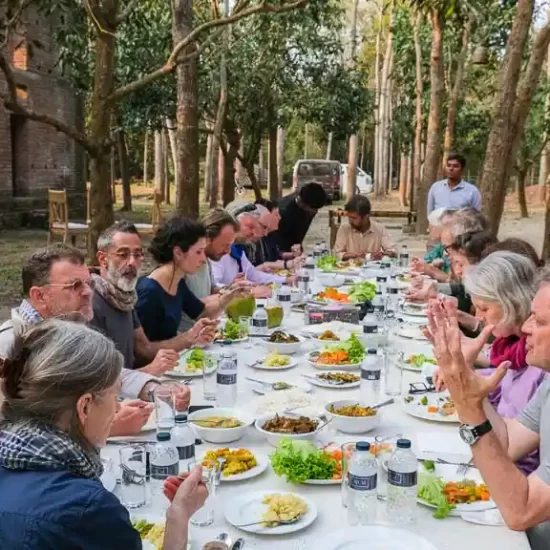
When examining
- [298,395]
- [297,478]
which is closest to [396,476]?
[297,478]

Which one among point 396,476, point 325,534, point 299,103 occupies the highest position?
point 299,103

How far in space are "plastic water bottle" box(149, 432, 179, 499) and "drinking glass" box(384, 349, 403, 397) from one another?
1348 millimetres

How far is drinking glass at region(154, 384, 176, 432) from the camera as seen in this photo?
8.12 feet

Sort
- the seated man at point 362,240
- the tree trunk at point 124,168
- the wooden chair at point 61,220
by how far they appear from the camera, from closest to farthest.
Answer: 1. the seated man at point 362,240
2. the wooden chair at point 61,220
3. the tree trunk at point 124,168

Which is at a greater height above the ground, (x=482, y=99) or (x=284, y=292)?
(x=482, y=99)

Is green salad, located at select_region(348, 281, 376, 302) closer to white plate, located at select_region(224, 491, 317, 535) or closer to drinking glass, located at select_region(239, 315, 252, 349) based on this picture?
drinking glass, located at select_region(239, 315, 252, 349)

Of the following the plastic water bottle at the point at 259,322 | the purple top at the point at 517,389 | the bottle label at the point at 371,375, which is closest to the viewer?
the purple top at the point at 517,389

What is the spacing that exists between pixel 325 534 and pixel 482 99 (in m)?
22.9

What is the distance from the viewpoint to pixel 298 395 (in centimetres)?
293

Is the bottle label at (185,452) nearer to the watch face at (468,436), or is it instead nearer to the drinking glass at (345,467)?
the drinking glass at (345,467)

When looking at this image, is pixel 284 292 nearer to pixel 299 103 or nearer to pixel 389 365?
pixel 389 365

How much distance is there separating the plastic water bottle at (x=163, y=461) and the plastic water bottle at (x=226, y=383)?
89 centimetres

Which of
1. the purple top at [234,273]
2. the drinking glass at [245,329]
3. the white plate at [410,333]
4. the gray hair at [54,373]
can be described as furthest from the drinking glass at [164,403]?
the purple top at [234,273]

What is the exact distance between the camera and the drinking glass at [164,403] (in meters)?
2.48
